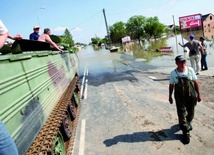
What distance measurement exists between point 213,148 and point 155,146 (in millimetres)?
1106

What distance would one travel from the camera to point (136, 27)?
370ft

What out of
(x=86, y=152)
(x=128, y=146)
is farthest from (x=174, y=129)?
(x=86, y=152)

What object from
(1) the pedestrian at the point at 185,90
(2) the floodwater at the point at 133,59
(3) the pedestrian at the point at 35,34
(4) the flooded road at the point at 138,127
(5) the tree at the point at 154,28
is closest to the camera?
(1) the pedestrian at the point at 185,90

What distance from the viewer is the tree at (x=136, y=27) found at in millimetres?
111375

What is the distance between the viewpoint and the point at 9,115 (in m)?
2.65

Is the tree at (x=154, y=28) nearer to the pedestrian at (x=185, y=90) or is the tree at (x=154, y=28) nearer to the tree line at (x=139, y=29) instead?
the tree line at (x=139, y=29)

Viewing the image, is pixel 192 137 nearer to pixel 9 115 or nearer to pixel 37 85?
pixel 37 85

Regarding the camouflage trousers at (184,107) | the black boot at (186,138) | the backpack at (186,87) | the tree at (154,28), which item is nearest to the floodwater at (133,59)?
the camouflage trousers at (184,107)

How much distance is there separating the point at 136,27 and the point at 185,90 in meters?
111

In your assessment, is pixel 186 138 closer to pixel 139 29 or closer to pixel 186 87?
pixel 186 87

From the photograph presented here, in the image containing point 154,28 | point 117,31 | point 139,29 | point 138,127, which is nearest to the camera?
point 138,127

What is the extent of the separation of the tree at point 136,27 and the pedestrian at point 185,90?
10859 cm

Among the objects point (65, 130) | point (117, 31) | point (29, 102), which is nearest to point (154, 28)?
point (117, 31)

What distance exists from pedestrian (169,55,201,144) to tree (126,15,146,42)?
109 m
